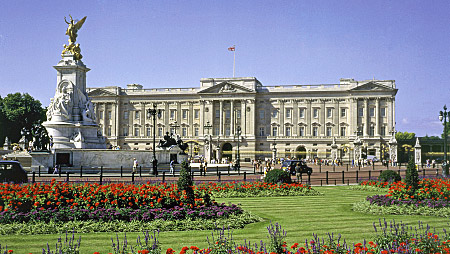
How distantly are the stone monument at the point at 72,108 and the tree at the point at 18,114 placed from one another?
4773cm

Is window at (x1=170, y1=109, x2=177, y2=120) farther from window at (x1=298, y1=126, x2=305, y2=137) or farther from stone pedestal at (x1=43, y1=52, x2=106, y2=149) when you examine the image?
stone pedestal at (x1=43, y1=52, x2=106, y2=149)

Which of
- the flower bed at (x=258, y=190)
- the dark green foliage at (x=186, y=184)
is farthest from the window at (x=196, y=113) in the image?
the dark green foliage at (x=186, y=184)

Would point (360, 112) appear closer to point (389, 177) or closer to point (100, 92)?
point (100, 92)

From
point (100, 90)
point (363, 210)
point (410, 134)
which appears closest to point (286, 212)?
point (363, 210)

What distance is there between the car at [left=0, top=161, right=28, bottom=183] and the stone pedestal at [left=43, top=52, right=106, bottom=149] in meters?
18.0

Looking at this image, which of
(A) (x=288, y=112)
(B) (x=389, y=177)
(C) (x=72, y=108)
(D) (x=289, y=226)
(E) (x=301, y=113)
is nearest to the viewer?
(D) (x=289, y=226)

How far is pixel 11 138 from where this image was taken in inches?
3258

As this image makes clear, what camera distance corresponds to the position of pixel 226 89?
99125 millimetres

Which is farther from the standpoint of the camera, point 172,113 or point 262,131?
point 172,113

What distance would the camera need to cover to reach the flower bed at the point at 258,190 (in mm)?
20828

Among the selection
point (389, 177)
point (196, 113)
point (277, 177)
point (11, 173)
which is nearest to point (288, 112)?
point (196, 113)

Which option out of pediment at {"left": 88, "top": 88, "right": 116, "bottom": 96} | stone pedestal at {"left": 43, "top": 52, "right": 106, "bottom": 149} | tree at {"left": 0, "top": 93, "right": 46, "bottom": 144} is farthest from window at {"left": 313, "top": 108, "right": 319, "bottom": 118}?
stone pedestal at {"left": 43, "top": 52, "right": 106, "bottom": 149}

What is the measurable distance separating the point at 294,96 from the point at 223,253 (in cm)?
9208

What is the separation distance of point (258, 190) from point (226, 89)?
78.4m
